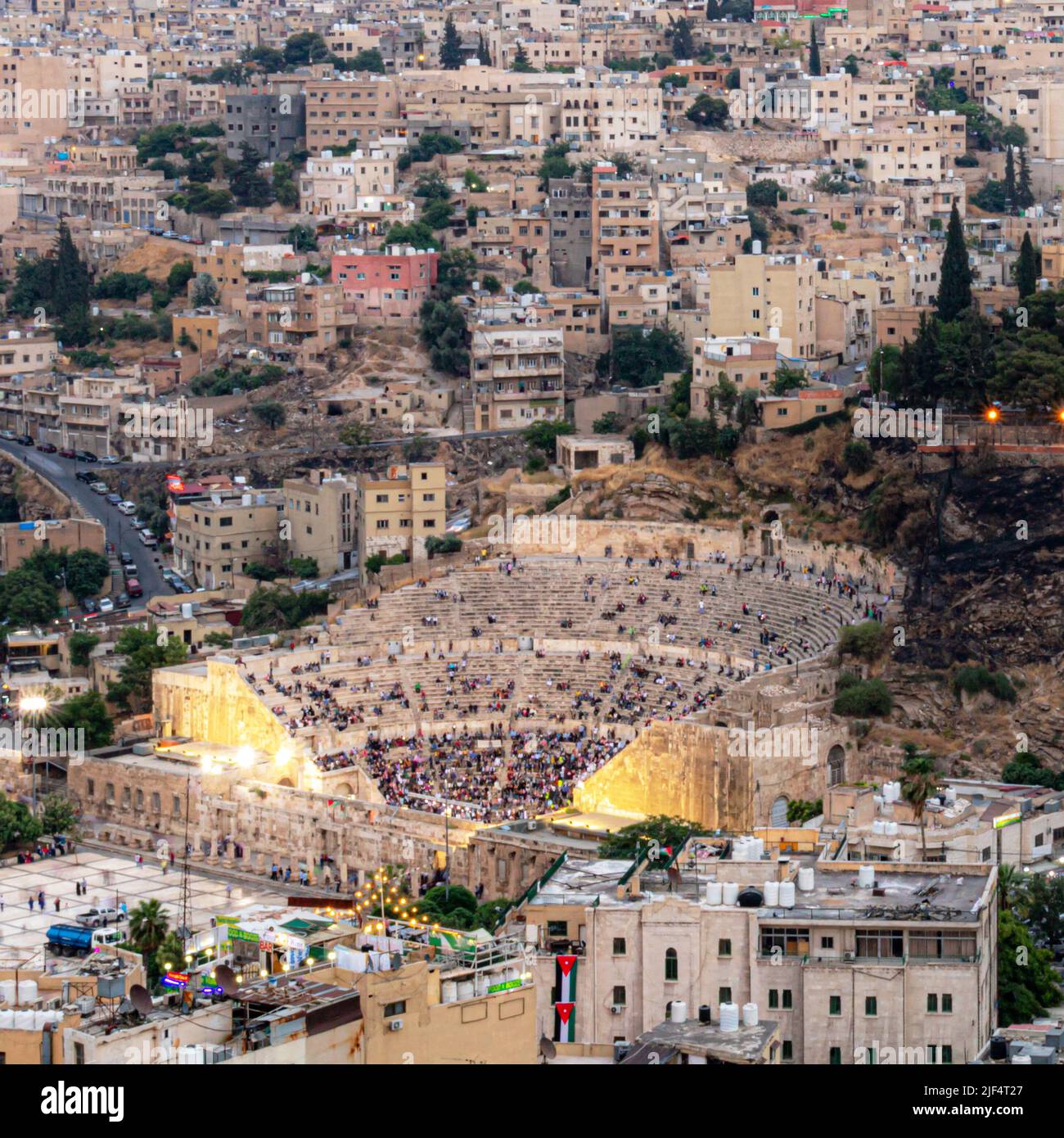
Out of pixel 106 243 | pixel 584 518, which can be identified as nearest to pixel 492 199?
pixel 106 243

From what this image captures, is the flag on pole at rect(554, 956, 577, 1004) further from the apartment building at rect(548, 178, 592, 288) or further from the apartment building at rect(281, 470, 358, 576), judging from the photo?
the apartment building at rect(548, 178, 592, 288)

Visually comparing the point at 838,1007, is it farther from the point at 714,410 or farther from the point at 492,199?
the point at 492,199

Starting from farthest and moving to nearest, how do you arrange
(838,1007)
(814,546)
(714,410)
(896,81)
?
(896,81)
(714,410)
(814,546)
(838,1007)

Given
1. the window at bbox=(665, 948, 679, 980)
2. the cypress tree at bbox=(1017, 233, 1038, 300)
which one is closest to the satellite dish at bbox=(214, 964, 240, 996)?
the window at bbox=(665, 948, 679, 980)

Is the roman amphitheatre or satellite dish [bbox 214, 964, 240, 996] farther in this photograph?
the roman amphitheatre

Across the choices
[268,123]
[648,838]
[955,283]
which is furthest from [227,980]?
[268,123]

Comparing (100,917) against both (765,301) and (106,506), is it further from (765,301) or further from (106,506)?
(765,301)
